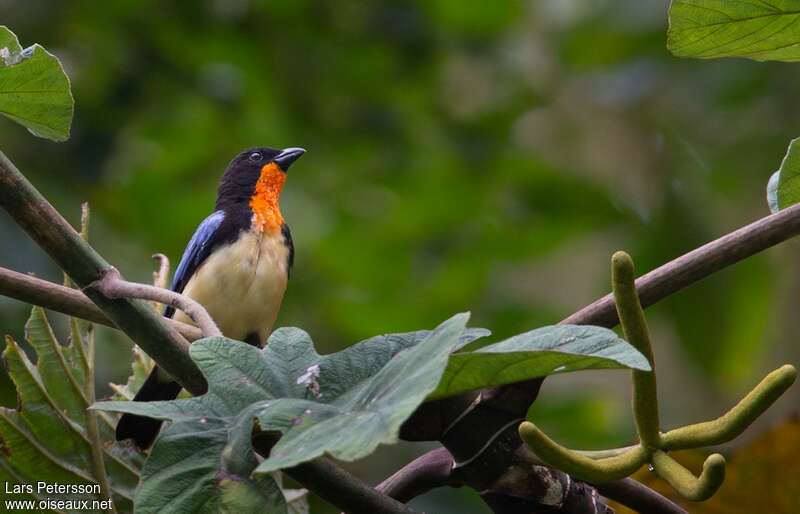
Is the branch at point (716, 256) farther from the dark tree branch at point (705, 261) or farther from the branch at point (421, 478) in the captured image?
the branch at point (421, 478)

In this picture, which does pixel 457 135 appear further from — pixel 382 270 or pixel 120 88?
pixel 120 88

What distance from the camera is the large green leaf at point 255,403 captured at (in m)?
1.39

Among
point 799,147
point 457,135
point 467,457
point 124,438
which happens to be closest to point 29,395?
point 124,438

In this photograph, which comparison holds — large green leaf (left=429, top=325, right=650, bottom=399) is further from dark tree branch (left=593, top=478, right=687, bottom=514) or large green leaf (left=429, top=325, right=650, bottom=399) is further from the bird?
the bird

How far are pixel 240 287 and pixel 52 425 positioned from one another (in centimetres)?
156

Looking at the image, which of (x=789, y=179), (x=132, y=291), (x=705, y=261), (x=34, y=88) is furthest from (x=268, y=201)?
(x=705, y=261)

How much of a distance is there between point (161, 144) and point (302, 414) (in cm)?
475

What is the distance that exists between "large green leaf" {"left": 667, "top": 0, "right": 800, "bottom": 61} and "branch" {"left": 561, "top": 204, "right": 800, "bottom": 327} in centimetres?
49

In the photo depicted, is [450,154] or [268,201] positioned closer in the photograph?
[268,201]

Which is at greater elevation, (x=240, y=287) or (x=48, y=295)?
(x=240, y=287)

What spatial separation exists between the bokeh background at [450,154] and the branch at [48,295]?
3340 mm

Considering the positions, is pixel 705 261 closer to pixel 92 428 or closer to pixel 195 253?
pixel 92 428

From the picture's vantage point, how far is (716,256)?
57.9 inches

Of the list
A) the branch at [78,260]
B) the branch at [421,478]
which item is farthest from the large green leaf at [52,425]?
the branch at [421,478]
